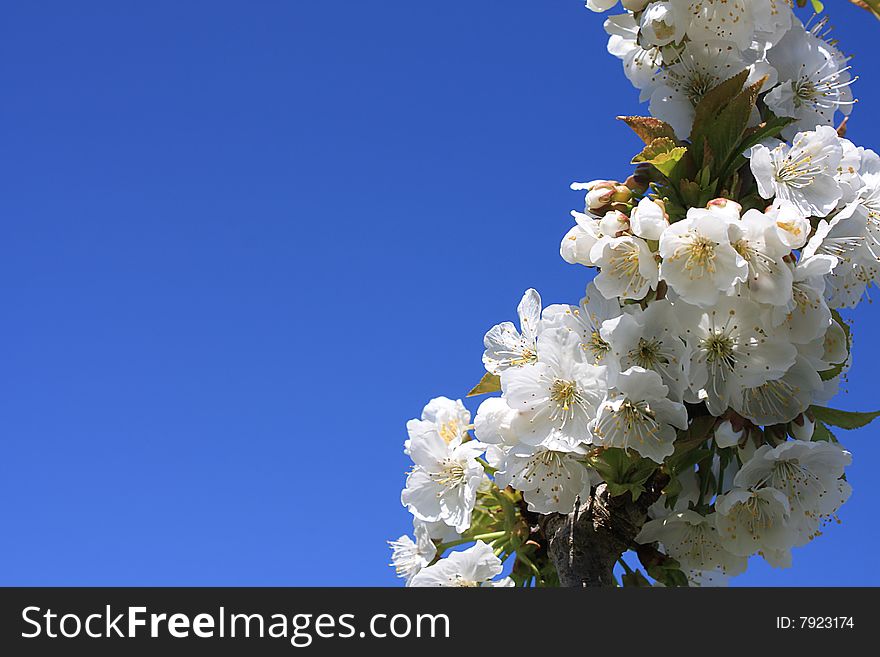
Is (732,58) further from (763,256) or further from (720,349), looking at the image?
(720,349)

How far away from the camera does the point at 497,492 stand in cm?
262

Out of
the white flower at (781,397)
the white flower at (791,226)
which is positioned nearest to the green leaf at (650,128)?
the white flower at (791,226)

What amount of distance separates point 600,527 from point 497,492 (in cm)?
33

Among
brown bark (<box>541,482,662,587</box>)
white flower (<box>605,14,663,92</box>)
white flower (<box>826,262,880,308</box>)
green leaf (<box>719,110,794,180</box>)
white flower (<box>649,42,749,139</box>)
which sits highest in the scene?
white flower (<box>605,14,663,92</box>)

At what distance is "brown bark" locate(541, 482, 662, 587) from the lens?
7.89 feet

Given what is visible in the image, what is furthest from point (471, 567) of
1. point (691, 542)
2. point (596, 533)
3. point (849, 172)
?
point (849, 172)

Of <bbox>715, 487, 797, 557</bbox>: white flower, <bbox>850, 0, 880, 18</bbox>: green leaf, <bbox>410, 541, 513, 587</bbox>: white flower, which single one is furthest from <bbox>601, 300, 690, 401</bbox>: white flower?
<bbox>850, 0, 880, 18</bbox>: green leaf

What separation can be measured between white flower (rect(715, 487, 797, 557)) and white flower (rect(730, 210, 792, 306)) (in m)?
0.51

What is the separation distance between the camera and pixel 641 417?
83.9 inches

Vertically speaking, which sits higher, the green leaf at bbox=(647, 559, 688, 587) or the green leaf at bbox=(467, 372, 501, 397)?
the green leaf at bbox=(467, 372, 501, 397)

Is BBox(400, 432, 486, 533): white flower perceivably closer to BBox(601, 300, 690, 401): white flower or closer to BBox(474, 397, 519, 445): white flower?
BBox(474, 397, 519, 445): white flower

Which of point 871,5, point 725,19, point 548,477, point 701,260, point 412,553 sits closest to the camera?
point 701,260

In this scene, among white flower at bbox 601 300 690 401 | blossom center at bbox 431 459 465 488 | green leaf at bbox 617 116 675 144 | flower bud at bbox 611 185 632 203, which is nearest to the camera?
white flower at bbox 601 300 690 401

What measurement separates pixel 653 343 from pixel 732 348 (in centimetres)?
18
